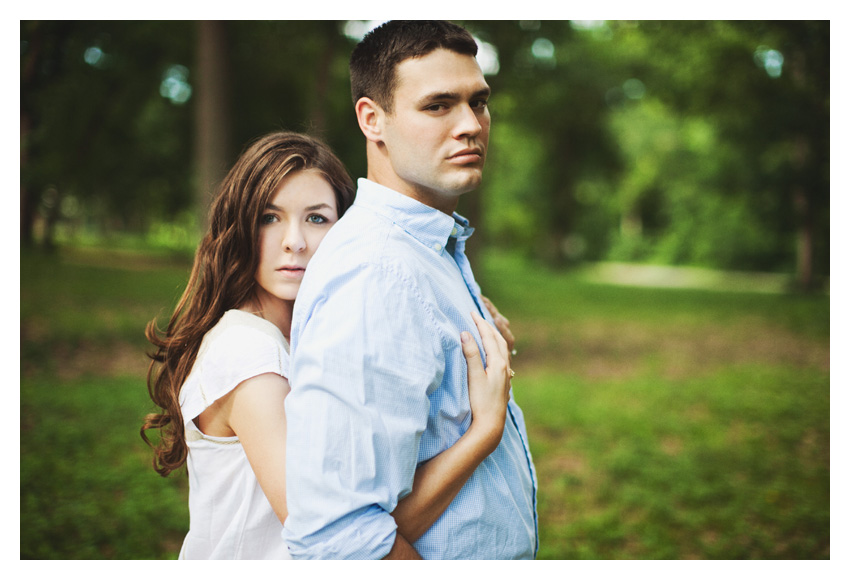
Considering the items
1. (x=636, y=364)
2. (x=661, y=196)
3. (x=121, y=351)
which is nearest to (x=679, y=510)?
(x=636, y=364)

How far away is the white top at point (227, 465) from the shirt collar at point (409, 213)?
450 mm

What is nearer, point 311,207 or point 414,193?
point 414,193

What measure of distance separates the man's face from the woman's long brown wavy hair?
36cm

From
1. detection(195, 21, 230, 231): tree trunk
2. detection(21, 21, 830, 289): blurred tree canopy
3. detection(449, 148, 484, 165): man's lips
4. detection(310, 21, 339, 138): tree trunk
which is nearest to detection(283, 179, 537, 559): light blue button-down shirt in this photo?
detection(449, 148, 484, 165): man's lips

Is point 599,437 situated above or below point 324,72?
below

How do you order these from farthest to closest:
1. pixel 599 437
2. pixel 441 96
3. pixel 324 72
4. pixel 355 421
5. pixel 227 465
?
1. pixel 324 72
2. pixel 599 437
3. pixel 227 465
4. pixel 441 96
5. pixel 355 421

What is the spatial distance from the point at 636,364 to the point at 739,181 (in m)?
9.74

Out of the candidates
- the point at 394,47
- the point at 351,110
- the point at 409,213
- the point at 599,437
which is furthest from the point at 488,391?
the point at 351,110

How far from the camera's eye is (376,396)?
1269 mm

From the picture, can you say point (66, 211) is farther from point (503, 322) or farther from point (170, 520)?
point (503, 322)

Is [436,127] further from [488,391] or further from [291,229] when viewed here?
[488,391]

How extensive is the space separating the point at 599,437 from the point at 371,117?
5.22 m

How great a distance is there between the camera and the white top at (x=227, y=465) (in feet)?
5.32

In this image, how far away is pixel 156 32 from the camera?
27.8 ft
